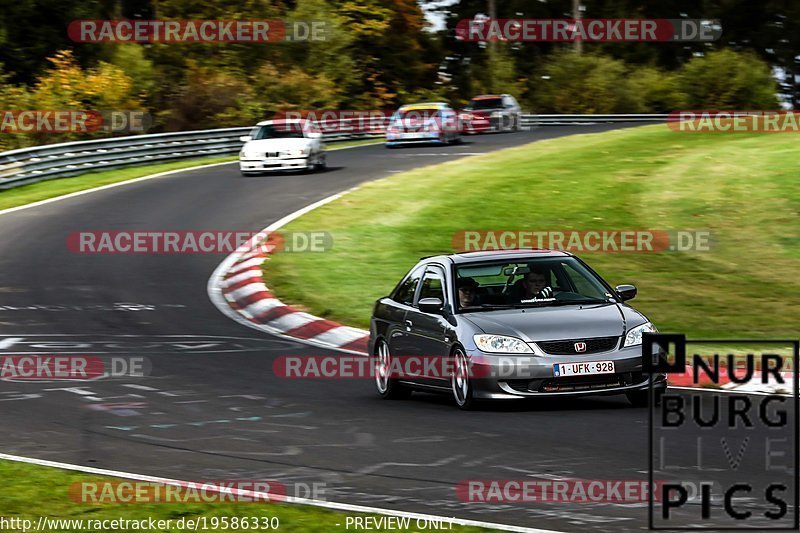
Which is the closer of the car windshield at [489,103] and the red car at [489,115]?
the red car at [489,115]

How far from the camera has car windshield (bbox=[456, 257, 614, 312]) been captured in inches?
471

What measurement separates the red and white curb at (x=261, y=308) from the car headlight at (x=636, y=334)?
4635 mm

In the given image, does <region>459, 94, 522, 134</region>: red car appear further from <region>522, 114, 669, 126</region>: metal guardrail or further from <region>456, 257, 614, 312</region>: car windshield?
<region>456, 257, 614, 312</region>: car windshield

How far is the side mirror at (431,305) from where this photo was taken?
11914 mm

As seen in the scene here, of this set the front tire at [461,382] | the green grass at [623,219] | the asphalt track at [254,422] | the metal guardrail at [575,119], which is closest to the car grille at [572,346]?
the asphalt track at [254,422]

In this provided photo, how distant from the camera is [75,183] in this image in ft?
112

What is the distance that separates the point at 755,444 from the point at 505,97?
42.0m

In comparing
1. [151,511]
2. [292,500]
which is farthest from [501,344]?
[151,511]

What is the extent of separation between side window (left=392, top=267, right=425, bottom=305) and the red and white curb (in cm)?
209

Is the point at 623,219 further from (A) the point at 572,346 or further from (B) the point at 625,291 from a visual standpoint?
(A) the point at 572,346

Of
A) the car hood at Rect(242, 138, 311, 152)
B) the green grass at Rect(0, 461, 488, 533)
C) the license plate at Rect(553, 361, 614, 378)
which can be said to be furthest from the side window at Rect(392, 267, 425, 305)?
the car hood at Rect(242, 138, 311, 152)

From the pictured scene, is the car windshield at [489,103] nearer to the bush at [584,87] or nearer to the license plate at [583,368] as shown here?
the bush at [584,87]

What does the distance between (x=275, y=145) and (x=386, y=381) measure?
23.0m

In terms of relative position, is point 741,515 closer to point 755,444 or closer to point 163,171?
point 755,444
